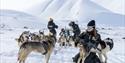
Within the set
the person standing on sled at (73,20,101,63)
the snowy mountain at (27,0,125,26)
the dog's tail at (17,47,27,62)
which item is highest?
the person standing on sled at (73,20,101,63)

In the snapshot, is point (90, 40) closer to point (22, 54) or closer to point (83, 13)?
point (22, 54)

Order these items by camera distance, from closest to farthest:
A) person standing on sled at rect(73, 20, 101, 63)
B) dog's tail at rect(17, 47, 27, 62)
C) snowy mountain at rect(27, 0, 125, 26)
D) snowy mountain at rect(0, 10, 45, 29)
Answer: person standing on sled at rect(73, 20, 101, 63) → dog's tail at rect(17, 47, 27, 62) → snowy mountain at rect(0, 10, 45, 29) → snowy mountain at rect(27, 0, 125, 26)

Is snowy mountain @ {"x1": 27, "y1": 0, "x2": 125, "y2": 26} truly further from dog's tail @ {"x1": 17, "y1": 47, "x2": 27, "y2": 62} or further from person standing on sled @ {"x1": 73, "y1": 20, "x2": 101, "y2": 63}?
person standing on sled @ {"x1": 73, "y1": 20, "x2": 101, "y2": 63}

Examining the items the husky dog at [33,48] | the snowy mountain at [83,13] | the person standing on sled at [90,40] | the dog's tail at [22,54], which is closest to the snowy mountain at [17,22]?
the husky dog at [33,48]

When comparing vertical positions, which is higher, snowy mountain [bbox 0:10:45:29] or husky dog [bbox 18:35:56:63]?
husky dog [bbox 18:35:56:63]

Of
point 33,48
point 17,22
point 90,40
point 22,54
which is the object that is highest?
point 90,40

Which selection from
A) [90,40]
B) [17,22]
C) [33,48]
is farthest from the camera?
[17,22]

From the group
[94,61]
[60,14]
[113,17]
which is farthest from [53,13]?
[94,61]

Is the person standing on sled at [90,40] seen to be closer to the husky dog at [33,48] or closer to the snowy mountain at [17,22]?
the husky dog at [33,48]

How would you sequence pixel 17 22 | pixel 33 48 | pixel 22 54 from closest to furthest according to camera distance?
pixel 22 54
pixel 33 48
pixel 17 22

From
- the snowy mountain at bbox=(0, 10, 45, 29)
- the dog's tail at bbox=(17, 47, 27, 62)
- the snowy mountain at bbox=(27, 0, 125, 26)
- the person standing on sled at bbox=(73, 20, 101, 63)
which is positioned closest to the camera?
the person standing on sled at bbox=(73, 20, 101, 63)

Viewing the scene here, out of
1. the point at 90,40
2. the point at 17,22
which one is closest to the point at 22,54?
the point at 90,40

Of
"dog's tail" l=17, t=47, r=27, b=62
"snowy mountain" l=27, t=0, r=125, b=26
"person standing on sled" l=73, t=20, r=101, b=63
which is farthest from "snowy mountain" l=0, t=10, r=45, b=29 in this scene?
"snowy mountain" l=27, t=0, r=125, b=26

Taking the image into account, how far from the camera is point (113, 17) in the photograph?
168 m
